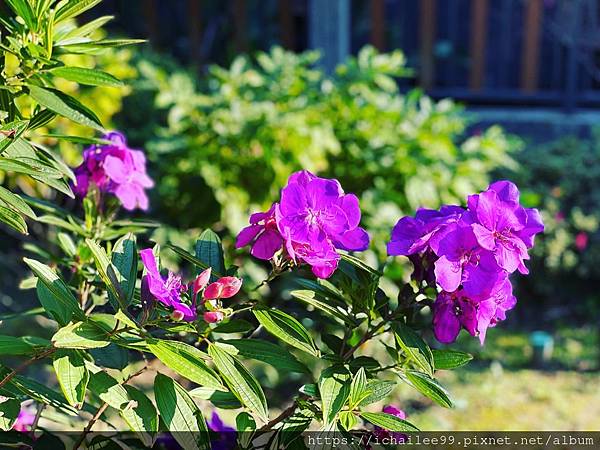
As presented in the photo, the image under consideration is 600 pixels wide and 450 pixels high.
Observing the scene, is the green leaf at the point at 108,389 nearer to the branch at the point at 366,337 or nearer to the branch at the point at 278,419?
the branch at the point at 278,419

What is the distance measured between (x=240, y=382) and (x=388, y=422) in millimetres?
179

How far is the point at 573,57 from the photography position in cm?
565

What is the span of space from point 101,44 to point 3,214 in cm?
30

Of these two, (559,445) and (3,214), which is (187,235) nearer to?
(559,445)

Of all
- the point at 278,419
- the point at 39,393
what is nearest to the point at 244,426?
the point at 278,419

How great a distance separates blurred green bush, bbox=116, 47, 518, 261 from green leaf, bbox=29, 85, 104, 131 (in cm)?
227

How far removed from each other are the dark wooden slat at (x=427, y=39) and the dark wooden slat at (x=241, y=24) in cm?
117

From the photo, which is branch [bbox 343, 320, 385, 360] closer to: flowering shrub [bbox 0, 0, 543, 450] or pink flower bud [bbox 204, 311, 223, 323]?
flowering shrub [bbox 0, 0, 543, 450]

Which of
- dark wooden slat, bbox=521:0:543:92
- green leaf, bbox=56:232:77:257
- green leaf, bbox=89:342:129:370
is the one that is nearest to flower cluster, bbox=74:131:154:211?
green leaf, bbox=56:232:77:257

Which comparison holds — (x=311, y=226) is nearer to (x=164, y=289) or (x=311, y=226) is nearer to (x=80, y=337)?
(x=164, y=289)

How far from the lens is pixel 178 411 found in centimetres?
98

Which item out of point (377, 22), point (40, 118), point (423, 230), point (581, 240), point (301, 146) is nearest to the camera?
point (423, 230)

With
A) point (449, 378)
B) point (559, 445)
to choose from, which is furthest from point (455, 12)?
point (559, 445)

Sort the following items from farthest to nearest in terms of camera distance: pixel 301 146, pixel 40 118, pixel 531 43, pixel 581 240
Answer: pixel 531 43, pixel 581 240, pixel 301 146, pixel 40 118
